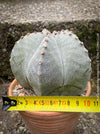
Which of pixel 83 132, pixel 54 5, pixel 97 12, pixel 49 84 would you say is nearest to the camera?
pixel 49 84

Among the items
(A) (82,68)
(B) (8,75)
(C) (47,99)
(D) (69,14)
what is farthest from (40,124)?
(D) (69,14)

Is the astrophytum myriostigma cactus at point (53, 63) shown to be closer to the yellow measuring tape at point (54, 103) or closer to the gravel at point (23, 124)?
the yellow measuring tape at point (54, 103)

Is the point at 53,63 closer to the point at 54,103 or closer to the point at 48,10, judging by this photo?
the point at 54,103

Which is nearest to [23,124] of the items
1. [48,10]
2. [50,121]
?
[50,121]

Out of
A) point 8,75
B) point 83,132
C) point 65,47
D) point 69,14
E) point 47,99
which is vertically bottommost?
point 83,132

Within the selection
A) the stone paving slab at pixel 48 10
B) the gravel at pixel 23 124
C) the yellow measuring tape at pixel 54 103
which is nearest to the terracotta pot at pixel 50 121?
the yellow measuring tape at pixel 54 103

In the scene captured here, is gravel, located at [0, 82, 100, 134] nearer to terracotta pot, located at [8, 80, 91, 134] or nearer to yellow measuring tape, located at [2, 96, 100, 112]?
terracotta pot, located at [8, 80, 91, 134]

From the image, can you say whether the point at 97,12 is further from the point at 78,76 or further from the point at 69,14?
the point at 78,76
